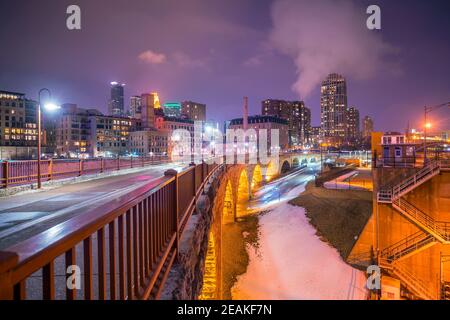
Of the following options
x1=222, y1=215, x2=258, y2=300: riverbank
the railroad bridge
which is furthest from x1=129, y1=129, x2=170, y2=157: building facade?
the railroad bridge

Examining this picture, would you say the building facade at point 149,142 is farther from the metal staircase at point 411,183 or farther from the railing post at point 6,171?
the railing post at point 6,171

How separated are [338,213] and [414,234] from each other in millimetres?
12815

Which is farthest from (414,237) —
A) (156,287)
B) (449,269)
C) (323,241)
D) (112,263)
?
(112,263)

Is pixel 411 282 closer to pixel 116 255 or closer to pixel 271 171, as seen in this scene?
pixel 116 255

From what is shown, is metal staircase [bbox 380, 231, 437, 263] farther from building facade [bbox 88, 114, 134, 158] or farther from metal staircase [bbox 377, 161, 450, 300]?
building facade [bbox 88, 114, 134, 158]

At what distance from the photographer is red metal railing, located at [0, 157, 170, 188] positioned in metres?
12.0

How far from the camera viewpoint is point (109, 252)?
9.86 ft

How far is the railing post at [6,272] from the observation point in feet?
4.09

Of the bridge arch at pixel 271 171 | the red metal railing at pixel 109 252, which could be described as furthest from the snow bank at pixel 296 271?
the bridge arch at pixel 271 171

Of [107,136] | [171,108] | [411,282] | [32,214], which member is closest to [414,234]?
[411,282]

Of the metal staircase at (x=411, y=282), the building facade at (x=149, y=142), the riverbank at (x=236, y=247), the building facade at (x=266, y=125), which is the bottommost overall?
the riverbank at (x=236, y=247)

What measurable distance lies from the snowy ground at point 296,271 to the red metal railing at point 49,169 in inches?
548

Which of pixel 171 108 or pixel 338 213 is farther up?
pixel 171 108
